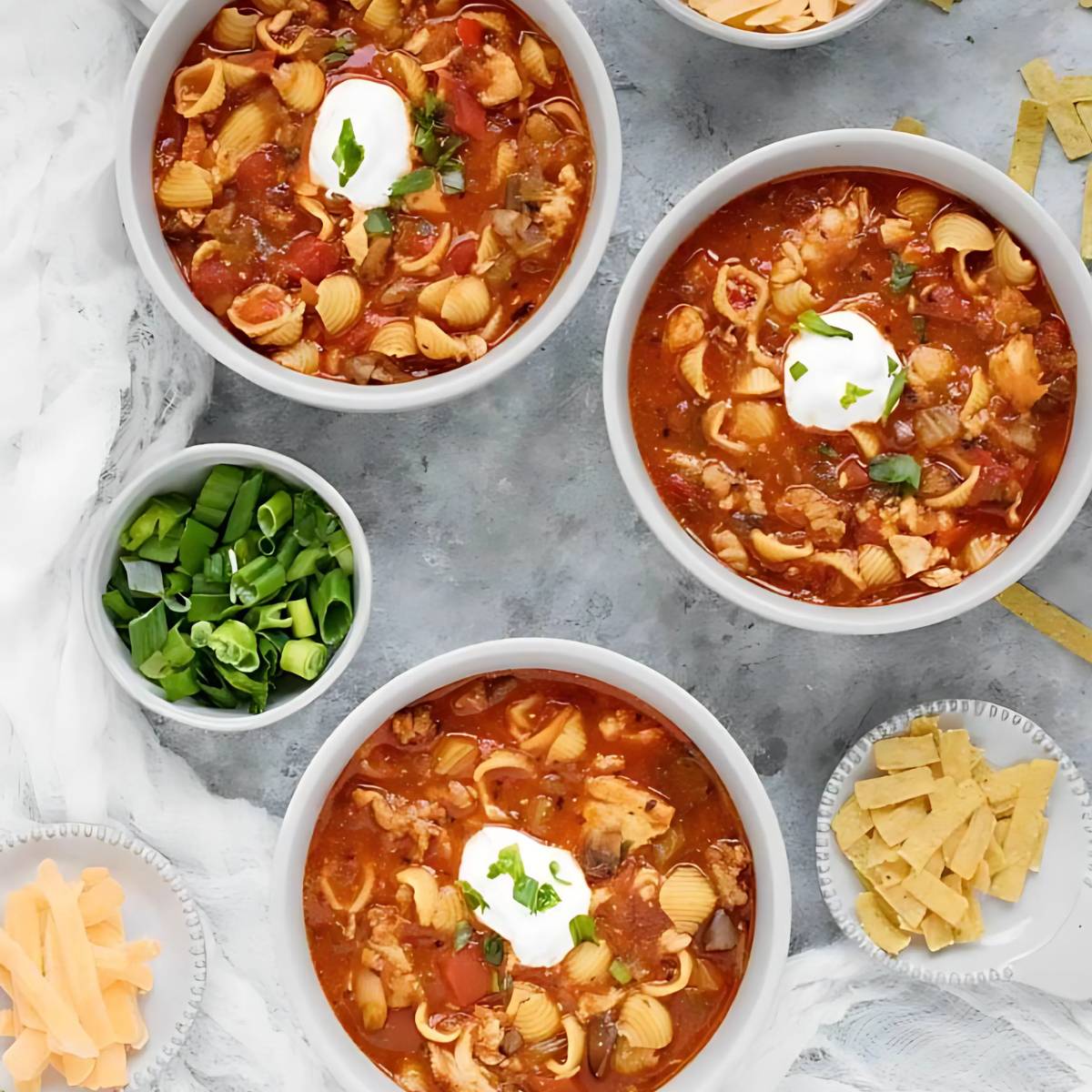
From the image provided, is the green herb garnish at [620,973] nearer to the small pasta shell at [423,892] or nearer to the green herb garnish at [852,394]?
the small pasta shell at [423,892]

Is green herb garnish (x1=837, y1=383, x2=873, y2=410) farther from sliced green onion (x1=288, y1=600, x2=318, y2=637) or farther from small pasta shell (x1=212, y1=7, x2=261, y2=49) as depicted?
small pasta shell (x1=212, y1=7, x2=261, y2=49)

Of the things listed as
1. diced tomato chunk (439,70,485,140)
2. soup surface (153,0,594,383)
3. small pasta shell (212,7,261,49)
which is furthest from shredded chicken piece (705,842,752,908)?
small pasta shell (212,7,261,49)

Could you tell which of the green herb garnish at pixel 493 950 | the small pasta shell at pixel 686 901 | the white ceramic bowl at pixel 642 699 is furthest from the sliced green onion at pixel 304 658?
the small pasta shell at pixel 686 901

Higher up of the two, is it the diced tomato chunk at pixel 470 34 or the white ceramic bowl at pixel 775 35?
the white ceramic bowl at pixel 775 35

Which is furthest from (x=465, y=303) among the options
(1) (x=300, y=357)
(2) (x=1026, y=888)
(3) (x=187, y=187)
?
(2) (x=1026, y=888)

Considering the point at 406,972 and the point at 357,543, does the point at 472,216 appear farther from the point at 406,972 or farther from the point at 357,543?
the point at 406,972

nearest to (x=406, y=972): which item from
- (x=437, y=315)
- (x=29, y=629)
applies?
(x=29, y=629)
